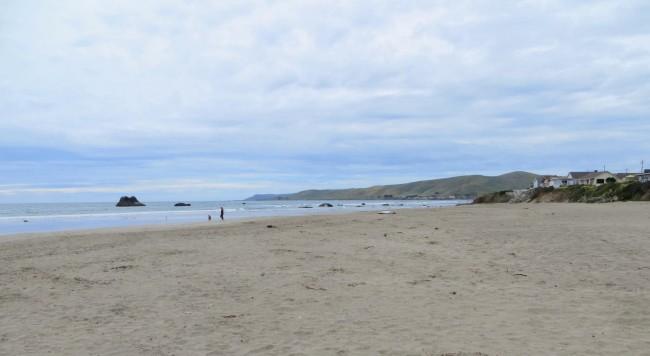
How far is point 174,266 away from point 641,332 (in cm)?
1020

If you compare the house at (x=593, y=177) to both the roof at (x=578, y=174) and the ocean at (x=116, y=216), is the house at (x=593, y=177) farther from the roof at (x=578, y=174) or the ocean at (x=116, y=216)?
Answer: the ocean at (x=116, y=216)

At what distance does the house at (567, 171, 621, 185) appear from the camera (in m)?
100

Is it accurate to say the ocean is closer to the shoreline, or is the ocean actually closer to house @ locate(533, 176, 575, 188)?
the shoreline

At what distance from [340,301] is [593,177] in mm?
113723

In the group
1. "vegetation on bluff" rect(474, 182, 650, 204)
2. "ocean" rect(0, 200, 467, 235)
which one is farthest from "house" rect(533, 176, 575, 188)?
"ocean" rect(0, 200, 467, 235)

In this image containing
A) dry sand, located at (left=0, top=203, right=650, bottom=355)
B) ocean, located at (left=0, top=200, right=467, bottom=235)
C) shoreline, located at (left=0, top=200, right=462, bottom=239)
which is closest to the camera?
dry sand, located at (left=0, top=203, right=650, bottom=355)

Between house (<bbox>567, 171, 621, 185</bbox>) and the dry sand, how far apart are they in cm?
9548

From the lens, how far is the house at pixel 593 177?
330 feet

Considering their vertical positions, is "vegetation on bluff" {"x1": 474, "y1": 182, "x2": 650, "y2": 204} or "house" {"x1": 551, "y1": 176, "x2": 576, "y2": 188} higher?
"house" {"x1": 551, "y1": 176, "x2": 576, "y2": 188}

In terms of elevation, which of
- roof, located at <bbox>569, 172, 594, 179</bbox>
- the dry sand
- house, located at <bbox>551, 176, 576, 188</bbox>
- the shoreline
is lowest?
the dry sand

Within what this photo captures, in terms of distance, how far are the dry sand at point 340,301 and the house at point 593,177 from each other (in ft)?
313

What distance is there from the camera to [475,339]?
5988mm

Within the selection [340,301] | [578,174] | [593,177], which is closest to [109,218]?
[340,301]

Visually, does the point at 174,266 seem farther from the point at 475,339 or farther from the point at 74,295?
the point at 475,339
